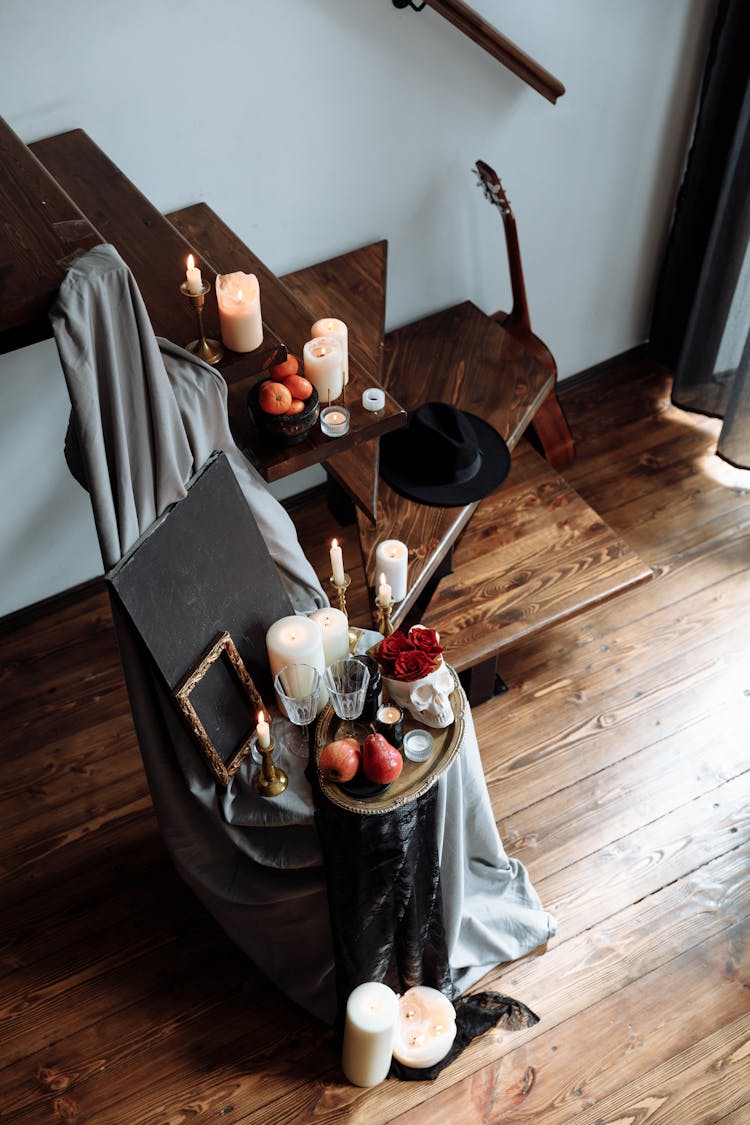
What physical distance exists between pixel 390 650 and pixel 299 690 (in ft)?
0.56

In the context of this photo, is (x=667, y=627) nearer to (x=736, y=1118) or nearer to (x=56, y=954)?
(x=736, y=1118)

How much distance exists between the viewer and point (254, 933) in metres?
2.05

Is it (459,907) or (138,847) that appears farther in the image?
(138,847)

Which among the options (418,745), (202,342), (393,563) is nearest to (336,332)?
(202,342)

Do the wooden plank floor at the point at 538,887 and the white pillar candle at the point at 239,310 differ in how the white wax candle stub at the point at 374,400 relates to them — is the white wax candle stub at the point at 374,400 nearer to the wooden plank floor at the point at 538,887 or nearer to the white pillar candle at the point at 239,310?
the white pillar candle at the point at 239,310

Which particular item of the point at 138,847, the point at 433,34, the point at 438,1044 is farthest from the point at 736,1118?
the point at 433,34

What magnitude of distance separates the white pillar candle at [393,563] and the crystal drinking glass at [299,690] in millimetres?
410

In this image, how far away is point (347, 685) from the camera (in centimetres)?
177

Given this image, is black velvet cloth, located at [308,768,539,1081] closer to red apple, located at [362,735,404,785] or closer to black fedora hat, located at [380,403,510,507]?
red apple, located at [362,735,404,785]

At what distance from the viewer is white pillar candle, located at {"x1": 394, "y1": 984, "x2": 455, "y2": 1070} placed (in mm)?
2033

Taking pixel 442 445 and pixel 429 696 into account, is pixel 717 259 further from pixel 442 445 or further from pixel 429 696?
pixel 429 696

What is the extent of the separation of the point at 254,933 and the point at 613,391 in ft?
6.66

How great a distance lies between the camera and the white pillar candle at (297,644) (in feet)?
5.98

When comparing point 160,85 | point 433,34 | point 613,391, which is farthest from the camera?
point 613,391
